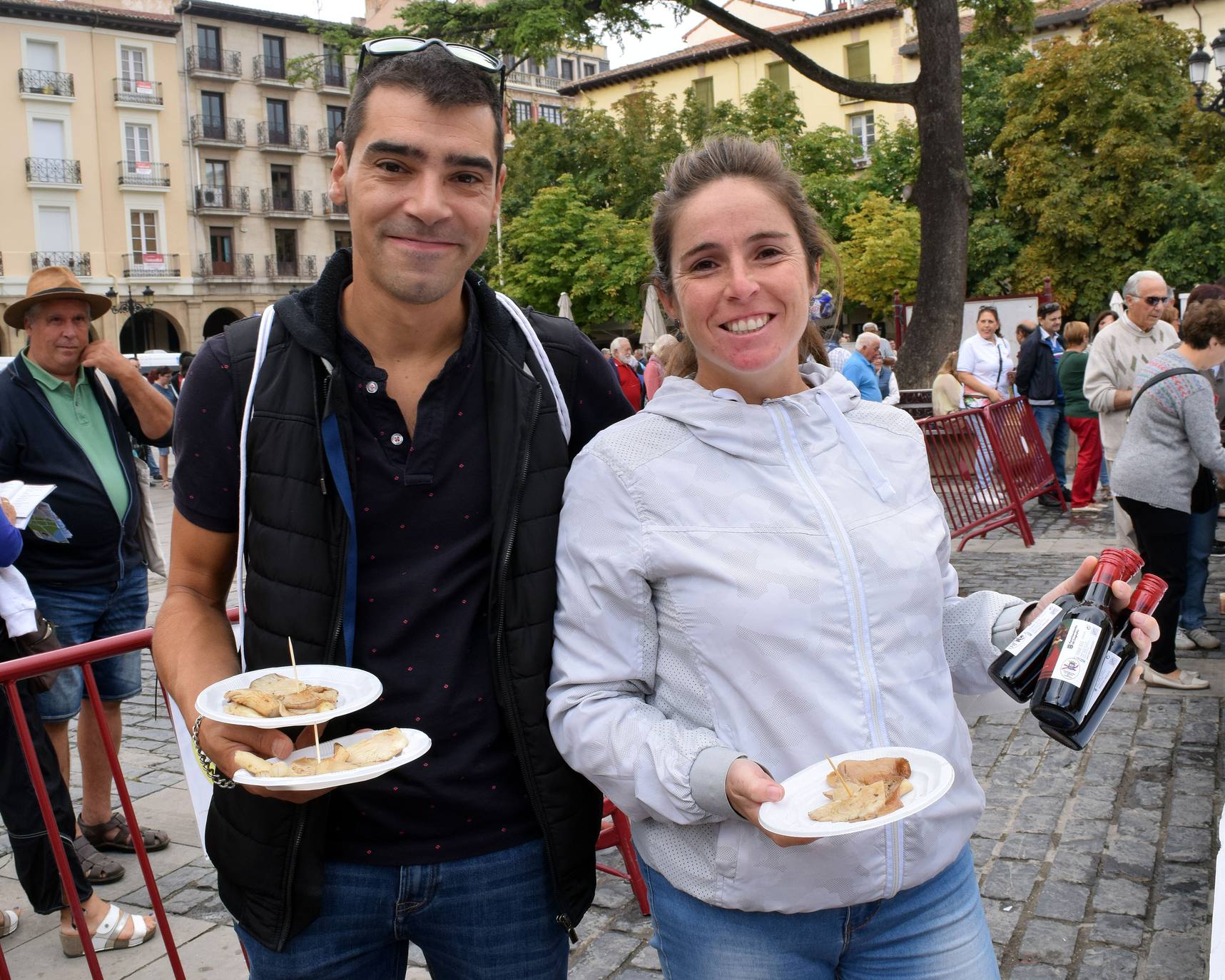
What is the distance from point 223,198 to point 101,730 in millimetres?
53622

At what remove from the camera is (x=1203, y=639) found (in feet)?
23.2

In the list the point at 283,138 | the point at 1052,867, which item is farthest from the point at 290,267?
the point at 1052,867

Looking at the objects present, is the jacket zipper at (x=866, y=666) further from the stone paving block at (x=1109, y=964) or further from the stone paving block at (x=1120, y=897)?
the stone paving block at (x=1120, y=897)

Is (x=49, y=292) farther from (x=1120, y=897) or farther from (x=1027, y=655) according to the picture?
(x=1120, y=897)

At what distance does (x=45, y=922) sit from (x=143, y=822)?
0.84 meters

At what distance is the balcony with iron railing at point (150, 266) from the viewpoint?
49188 mm

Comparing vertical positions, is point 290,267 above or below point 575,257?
above

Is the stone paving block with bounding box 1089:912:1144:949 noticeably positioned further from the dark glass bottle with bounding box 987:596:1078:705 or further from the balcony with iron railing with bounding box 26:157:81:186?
the balcony with iron railing with bounding box 26:157:81:186

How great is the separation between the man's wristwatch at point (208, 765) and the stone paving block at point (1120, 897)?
3.19 m

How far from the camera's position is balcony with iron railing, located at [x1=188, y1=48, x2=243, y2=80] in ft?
172

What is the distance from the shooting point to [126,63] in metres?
49.4

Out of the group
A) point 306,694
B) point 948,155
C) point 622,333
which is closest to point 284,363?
point 306,694

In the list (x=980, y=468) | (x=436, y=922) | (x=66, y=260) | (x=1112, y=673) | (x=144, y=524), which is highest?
(x=66, y=260)

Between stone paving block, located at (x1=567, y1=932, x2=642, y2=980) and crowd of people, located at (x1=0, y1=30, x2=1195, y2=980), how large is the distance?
65.8 inches
